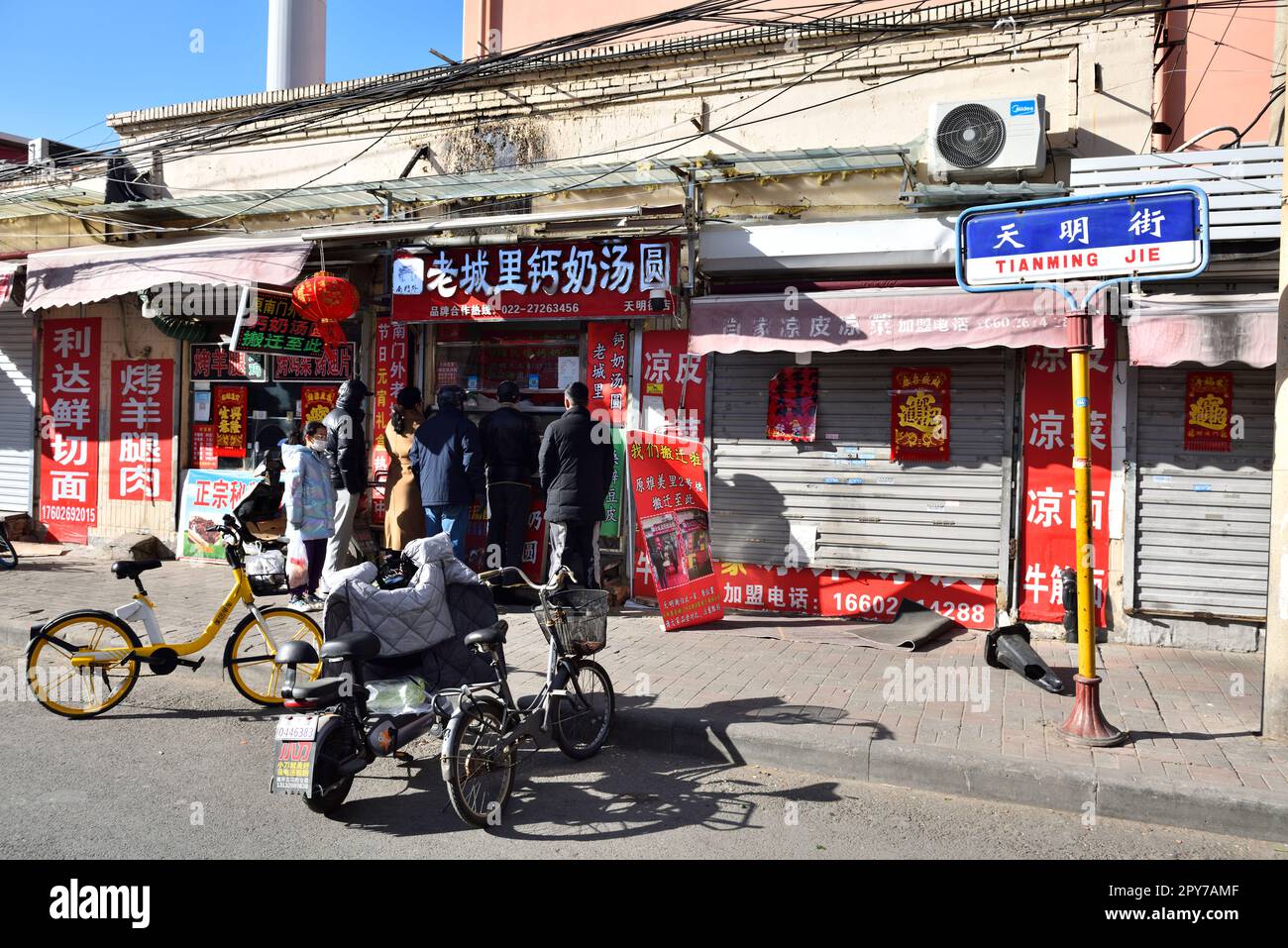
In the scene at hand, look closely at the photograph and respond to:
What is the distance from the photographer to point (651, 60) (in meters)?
9.94

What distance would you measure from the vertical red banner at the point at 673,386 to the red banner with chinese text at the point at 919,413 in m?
1.84

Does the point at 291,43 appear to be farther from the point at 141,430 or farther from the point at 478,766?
the point at 478,766

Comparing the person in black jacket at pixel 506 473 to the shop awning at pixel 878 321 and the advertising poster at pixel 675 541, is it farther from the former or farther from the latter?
the shop awning at pixel 878 321

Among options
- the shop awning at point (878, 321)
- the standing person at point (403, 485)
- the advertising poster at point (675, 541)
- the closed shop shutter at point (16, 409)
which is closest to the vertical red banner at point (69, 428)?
the closed shop shutter at point (16, 409)

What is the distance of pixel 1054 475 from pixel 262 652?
653cm

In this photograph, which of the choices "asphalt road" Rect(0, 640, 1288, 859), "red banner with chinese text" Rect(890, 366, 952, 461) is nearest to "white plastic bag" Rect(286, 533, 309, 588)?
"asphalt road" Rect(0, 640, 1288, 859)

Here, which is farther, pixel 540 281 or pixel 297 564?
pixel 540 281

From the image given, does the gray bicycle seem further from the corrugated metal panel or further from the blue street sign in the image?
the corrugated metal panel

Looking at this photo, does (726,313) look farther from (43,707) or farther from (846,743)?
(43,707)

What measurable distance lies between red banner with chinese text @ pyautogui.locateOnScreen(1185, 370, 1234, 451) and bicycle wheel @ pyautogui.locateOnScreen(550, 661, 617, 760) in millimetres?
5445

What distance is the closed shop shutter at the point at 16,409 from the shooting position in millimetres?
12602

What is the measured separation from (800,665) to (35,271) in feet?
31.8

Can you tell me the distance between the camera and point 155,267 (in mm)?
10227

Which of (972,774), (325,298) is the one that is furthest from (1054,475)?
(325,298)
